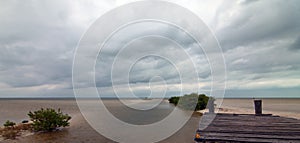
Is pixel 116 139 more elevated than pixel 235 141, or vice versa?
pixel 235 141

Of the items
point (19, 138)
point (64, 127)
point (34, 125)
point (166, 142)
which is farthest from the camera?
point (64, 127)

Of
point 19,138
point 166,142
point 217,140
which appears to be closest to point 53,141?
point 19,138

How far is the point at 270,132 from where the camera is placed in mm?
7219

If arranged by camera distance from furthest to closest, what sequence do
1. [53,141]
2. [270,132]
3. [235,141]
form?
1. [53,141]
2. [270,132]
3. [235,141]

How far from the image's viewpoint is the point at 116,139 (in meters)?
14.1

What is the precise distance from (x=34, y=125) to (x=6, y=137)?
273 cm

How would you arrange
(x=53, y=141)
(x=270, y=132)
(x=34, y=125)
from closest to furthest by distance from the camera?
(x=270, y=132)
(x=53, y=141)
(x=34, y=125)

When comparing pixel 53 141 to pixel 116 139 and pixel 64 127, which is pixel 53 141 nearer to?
pixel 116 139

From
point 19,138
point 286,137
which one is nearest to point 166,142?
point 286,137

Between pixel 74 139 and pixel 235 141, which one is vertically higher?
pixel 235 141

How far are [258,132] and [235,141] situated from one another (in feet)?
5.29

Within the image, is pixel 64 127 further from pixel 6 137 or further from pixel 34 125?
pixel 6 137

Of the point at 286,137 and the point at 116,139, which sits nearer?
the point at 286,137

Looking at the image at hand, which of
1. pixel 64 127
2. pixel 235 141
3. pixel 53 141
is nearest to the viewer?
pixel 235 141
